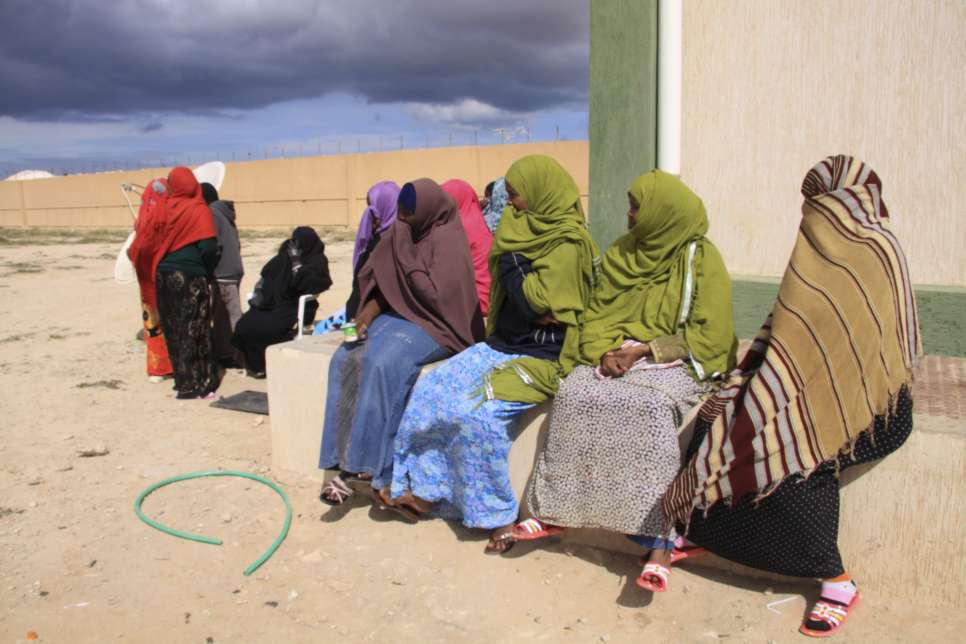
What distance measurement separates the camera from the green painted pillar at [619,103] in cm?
453

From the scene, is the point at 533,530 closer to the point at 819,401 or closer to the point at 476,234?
the point at 819,401

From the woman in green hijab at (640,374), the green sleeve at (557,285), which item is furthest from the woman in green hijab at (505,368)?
the woman in green hijab at (640,374)

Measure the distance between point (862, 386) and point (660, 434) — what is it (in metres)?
0.68

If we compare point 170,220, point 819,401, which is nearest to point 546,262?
point 819,401

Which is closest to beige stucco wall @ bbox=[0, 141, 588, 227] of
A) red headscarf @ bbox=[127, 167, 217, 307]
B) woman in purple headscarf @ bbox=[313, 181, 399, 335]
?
red headscarf @ bbox=[127, 167, 217, 307]

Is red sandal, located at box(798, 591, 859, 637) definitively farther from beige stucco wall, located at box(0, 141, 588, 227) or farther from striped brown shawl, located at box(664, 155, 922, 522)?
beige stucco wall, located at box(0, 141, 588, 227)

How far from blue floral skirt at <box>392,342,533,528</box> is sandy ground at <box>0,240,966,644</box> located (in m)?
0.19

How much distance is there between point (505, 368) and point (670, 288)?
748 millimetres

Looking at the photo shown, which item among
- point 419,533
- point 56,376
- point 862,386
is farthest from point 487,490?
point 56,376

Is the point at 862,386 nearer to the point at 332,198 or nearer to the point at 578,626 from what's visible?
the point at 578,626

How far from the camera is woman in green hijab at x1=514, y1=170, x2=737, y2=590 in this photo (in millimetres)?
2812

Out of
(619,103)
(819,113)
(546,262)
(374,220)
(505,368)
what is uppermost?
(619,103)

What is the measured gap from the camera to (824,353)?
2553 millimetres

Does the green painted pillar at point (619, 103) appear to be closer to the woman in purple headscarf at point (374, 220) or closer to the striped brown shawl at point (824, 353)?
the woman in purple headscarf at point (374, 220)
